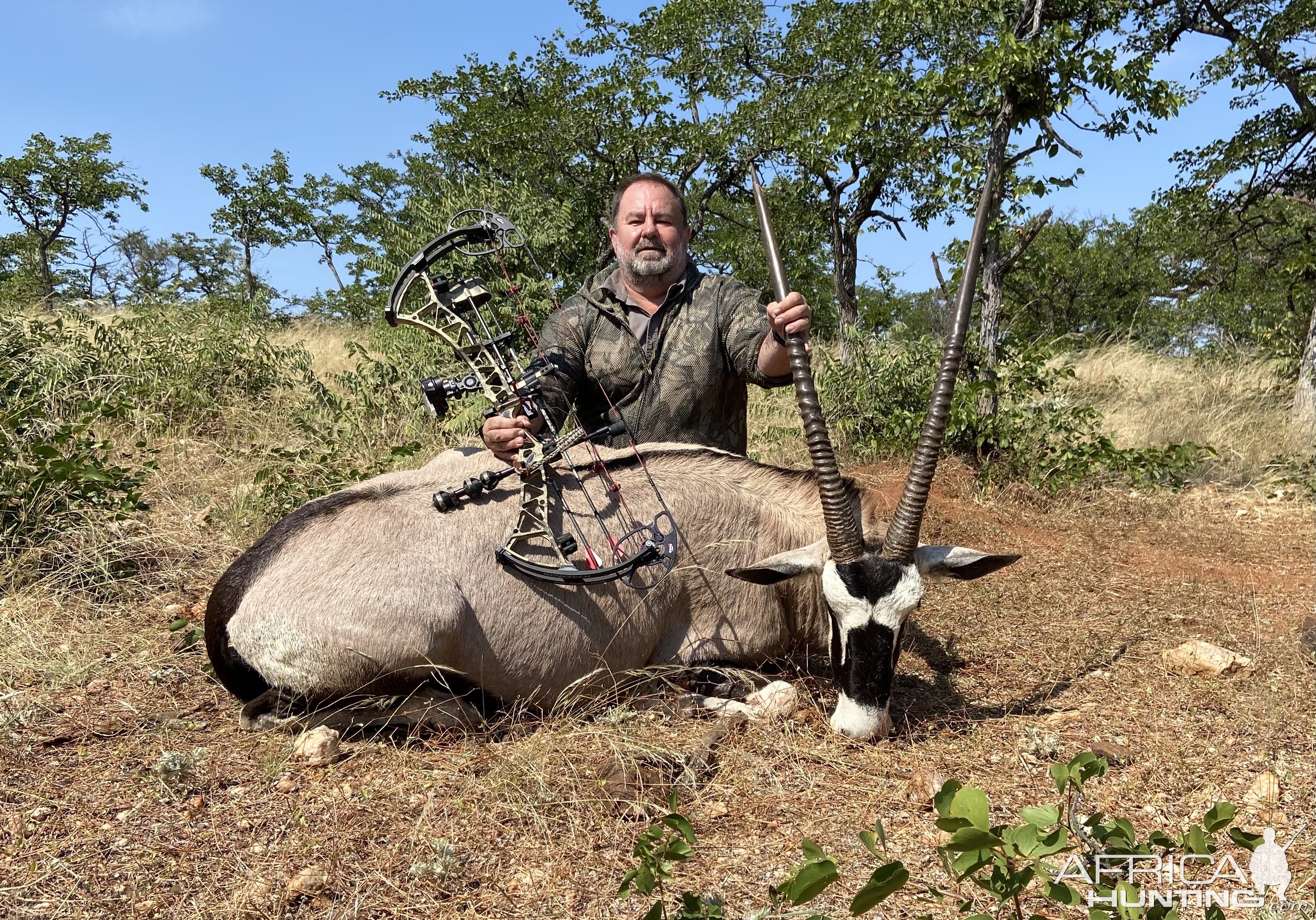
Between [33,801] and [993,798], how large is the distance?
3.22m

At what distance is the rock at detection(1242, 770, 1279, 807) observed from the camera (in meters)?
3.07

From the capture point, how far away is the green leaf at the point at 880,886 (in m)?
1.67

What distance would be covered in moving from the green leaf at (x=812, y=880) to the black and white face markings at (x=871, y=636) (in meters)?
1.87

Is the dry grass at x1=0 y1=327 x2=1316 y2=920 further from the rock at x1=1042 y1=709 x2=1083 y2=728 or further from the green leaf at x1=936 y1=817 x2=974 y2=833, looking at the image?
the green leaf at x1=936 y1=817 x2=974 y2=833

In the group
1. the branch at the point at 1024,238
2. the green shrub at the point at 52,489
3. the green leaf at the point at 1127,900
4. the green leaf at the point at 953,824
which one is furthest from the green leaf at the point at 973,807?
the branch at the point at 1024,238

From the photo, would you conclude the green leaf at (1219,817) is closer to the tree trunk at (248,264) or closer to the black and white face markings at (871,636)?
the black and white face markings at (871,636)

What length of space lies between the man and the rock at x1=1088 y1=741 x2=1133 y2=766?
2388 mm

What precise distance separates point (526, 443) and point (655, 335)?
1534 millimetres

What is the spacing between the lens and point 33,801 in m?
3.00

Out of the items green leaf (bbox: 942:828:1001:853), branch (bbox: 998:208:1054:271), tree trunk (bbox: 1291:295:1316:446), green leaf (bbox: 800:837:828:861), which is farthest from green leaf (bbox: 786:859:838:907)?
tree trunk (bbox: 1291:295:1316:446)

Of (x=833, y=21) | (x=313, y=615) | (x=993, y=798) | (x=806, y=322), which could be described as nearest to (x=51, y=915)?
(x=313, y=615)

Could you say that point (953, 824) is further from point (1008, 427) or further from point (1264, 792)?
point (1008, 427)

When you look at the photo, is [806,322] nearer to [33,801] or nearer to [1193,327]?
[33,801]

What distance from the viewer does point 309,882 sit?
8.38 feet
